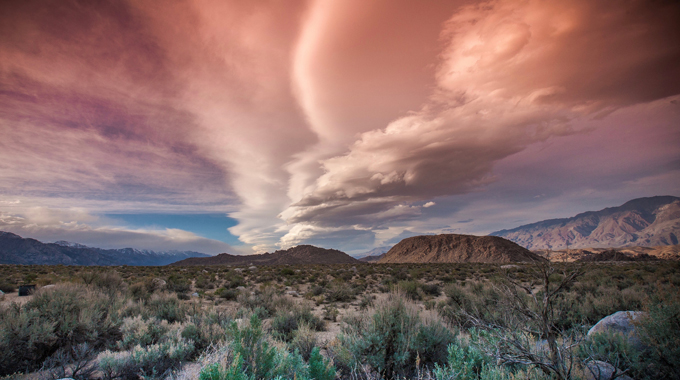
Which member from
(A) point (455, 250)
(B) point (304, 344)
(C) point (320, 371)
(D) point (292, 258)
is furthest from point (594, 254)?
(D) point (292, 258)

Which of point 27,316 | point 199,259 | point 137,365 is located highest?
point 27,316

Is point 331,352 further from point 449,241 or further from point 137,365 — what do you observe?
point 449,241

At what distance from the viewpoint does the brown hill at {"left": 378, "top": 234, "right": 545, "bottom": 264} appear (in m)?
74.8

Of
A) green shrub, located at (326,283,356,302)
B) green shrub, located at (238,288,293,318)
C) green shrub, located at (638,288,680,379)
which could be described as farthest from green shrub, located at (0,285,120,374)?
green shrub, located at (638,288,680,379)

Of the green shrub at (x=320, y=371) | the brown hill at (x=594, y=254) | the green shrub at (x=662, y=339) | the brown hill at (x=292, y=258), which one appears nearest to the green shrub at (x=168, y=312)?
the green shrub at (x=320, y=371)

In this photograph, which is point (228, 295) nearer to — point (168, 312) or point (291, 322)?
point (168, 312)

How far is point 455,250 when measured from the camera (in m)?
83.8

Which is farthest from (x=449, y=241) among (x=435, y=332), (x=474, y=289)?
(x=435, y=332)

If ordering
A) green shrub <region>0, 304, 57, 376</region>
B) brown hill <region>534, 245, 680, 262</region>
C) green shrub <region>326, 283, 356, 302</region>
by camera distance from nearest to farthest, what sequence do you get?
brown hill <region>534, 245, 680, 262</region>
green shrub <region>0, 304, 57, 376</region>
green shrub <region>326, 283, 356, 302</region>

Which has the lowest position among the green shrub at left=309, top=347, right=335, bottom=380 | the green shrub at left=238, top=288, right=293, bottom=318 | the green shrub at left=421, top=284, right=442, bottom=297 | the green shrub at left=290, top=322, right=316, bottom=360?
the green shrub at left=421, top=284, right=442, bottom=297

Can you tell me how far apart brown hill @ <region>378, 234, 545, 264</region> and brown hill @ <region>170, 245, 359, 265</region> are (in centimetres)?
2091

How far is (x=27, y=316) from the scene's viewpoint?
17.5 feet

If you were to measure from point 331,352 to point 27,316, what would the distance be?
6336 mm

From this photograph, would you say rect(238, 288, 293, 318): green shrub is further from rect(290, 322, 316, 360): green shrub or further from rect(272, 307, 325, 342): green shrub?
rect(290, 322, 316, 360): green shrub
